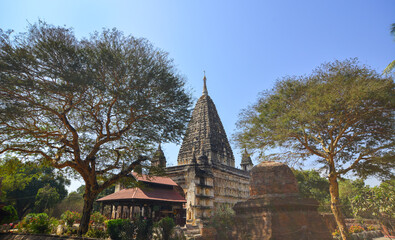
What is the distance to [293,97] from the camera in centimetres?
1356

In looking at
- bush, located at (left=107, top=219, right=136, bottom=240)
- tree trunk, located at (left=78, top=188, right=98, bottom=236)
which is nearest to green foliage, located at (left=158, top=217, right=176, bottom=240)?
bush, located at (left=107, top=219, right=136, bottom=240)

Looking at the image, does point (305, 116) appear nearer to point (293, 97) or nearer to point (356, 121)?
point (293, 97)

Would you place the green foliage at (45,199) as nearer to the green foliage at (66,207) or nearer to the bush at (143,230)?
the green foliage at (66,207)

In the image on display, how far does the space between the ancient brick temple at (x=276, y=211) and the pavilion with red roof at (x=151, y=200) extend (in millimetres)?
10187

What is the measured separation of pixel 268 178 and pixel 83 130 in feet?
35.5

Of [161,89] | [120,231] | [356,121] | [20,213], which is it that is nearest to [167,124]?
[161,89]


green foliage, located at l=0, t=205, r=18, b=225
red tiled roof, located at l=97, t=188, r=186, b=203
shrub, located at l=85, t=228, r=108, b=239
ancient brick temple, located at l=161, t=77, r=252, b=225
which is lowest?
shrub, located at l=85, t=228, r=108, b=239

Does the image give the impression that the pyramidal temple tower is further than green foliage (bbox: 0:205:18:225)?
Yes

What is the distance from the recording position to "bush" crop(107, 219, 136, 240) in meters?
10.6

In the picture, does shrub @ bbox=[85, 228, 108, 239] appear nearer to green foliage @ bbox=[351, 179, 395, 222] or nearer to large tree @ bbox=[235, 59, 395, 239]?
large tree @ bbox=[235, 59, 395, 239]

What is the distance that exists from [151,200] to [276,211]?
1350cm

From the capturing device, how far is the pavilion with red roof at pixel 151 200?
1938 cm

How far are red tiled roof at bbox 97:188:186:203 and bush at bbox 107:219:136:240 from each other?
23.8ft

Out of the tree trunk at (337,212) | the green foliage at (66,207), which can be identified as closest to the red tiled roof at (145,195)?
the tree trunk at (337,212)
